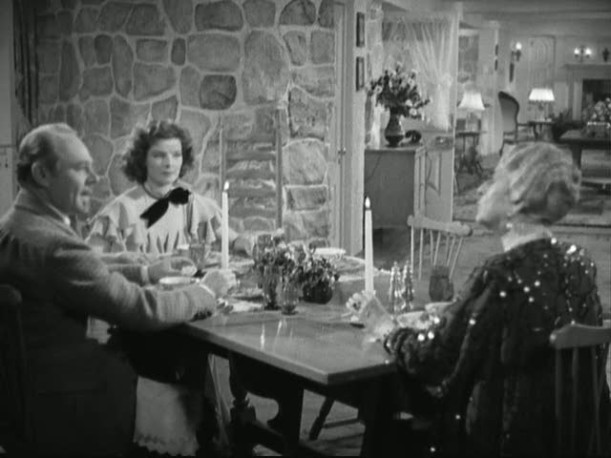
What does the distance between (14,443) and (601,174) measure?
12.0 meters

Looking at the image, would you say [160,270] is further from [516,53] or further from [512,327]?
[516,53]

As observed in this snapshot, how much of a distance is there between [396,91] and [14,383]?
232 inches

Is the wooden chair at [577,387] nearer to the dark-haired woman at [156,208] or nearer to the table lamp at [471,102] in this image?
the dark-haired woman at [156,208]

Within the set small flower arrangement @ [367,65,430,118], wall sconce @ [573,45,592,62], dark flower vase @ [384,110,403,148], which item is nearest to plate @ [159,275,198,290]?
small flower arrangement @ [367,65,430,118]

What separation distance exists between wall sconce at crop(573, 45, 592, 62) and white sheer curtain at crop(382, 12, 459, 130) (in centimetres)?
918

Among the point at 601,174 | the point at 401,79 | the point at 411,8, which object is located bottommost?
the point at 601,174

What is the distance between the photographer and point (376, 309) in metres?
2.50

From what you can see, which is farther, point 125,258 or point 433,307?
point 125,258

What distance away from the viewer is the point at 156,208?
138 inches

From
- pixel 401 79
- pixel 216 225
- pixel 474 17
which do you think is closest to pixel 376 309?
pixel 216 225

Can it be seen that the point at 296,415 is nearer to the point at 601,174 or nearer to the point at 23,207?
the point at 23,207

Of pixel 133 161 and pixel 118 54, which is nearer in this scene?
pixel 133 161


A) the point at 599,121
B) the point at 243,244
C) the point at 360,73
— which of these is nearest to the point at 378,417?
the point at 243,244

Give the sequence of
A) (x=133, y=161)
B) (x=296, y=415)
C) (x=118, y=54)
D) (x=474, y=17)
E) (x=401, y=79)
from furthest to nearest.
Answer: (x=474, y=17), (x=401, y=79), (x=118, y=54), (x=133, y=161), (x=296, y=415)
